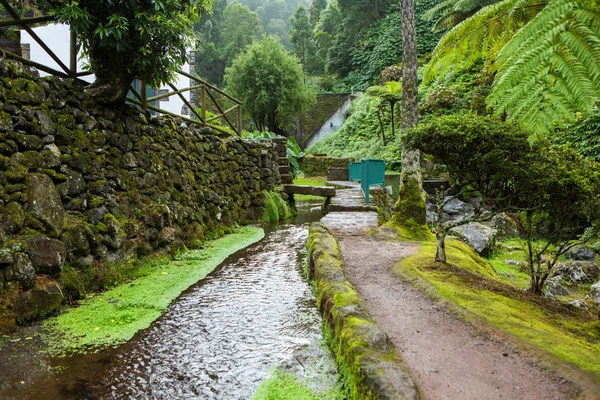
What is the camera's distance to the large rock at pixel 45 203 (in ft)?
16.2

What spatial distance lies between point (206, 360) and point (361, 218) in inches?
259

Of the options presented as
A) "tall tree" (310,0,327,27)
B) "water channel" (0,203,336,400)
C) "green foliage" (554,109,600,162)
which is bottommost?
"water channel" (0,203,336,400)

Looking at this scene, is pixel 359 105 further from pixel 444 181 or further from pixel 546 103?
pixel 546 103

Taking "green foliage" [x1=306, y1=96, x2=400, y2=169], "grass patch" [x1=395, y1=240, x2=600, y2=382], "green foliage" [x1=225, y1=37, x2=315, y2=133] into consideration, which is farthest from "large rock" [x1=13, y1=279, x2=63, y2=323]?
"green foliage" [x1=225, y1=37, x2=315, y2=133]

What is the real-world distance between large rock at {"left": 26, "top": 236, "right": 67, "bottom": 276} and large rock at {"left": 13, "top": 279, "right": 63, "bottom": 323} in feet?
0.47

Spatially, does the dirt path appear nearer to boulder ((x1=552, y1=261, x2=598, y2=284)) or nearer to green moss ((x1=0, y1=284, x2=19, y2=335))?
green moss ((x1=0, y1=284, x2=19, y2=335))

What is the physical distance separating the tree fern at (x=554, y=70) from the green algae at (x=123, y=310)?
13.6 feet

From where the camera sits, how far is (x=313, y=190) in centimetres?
1360

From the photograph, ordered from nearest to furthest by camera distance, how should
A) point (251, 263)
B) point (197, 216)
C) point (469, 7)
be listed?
point (251, 263)
point (197, 216)
point (469, 7)

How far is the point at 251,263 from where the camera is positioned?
773 centimetres

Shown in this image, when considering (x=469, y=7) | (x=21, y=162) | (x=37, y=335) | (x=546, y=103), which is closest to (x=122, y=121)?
(x=21, y=162)

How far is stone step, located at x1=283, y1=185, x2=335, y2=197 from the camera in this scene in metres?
13.4

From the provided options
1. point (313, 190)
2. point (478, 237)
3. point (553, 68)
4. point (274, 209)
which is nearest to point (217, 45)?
point (313, 190)

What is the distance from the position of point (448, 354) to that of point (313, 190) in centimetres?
1025
